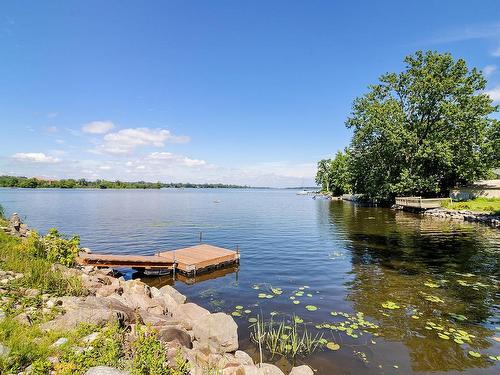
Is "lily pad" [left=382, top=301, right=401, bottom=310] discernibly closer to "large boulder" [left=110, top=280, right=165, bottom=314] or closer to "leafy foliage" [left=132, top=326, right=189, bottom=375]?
"large boulder" [left=110, top=280, right=165, bottom=314]

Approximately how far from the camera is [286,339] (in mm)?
10180

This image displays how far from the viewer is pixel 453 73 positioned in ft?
174

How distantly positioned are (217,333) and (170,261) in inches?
401

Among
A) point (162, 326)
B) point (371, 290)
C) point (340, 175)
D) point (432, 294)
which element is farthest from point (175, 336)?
point (340, 175)

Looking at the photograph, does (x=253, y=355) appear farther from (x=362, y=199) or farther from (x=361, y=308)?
(x=362, y=199)

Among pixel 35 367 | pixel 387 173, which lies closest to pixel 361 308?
pixel 35 367

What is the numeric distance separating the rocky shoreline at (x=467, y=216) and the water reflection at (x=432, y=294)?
9017 millimetres

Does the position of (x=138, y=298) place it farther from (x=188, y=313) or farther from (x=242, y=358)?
(x=242, y=358)

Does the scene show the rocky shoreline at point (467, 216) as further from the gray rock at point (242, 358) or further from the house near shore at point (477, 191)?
the gray rock at point (242, 358)

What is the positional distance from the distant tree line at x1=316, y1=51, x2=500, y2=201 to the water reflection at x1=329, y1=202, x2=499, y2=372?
1052 inches

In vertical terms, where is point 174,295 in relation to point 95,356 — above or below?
below

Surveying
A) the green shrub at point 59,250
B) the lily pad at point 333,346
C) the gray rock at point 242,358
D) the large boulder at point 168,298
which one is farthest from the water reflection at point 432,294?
the green shrub at point 59,250

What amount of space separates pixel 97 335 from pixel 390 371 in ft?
26.4

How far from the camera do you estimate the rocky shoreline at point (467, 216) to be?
35969mm
